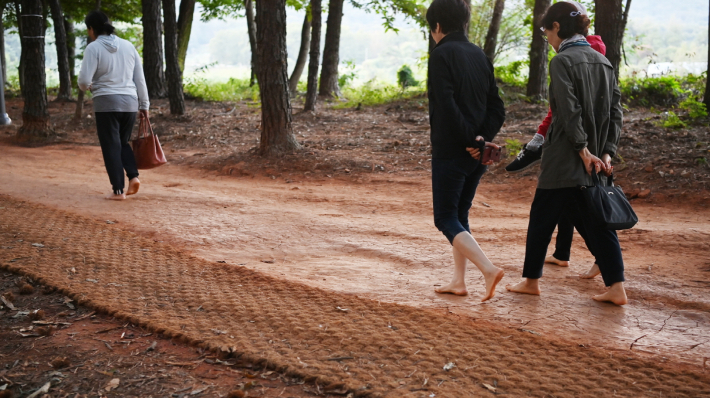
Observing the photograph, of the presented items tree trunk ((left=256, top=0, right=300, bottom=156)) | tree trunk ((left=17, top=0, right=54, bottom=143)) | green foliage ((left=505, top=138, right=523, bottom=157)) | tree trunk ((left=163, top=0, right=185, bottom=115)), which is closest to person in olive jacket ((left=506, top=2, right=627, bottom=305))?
green foliage ((left=505, top=138, right=523, bottom=157))

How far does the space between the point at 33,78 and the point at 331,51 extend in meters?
9.28

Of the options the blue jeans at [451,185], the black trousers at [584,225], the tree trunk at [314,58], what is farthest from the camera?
the tree trunk at [314,58]

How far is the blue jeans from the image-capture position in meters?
3.82

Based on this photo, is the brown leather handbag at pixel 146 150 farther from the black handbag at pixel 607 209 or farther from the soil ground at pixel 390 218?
the black handbag at pixel 607 209

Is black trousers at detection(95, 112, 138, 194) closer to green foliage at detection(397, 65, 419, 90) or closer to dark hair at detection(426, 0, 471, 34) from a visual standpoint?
dark hair at detection(426, 0, 471, 34)

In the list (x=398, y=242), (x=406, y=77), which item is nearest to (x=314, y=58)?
(x=406, y=77)

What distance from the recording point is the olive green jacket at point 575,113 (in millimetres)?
3740

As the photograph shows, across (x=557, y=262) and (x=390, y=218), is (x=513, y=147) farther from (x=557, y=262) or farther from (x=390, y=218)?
(x=557, y=262)

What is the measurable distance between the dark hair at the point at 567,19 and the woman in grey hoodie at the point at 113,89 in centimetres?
487

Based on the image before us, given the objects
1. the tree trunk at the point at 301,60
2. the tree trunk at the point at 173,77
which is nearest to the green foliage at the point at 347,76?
the tree trunk at the point at 301,60

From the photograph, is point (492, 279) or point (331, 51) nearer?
point (492, 279)

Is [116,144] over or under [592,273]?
over

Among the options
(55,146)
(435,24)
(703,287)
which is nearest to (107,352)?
(435,24)

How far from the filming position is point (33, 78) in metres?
12.5
